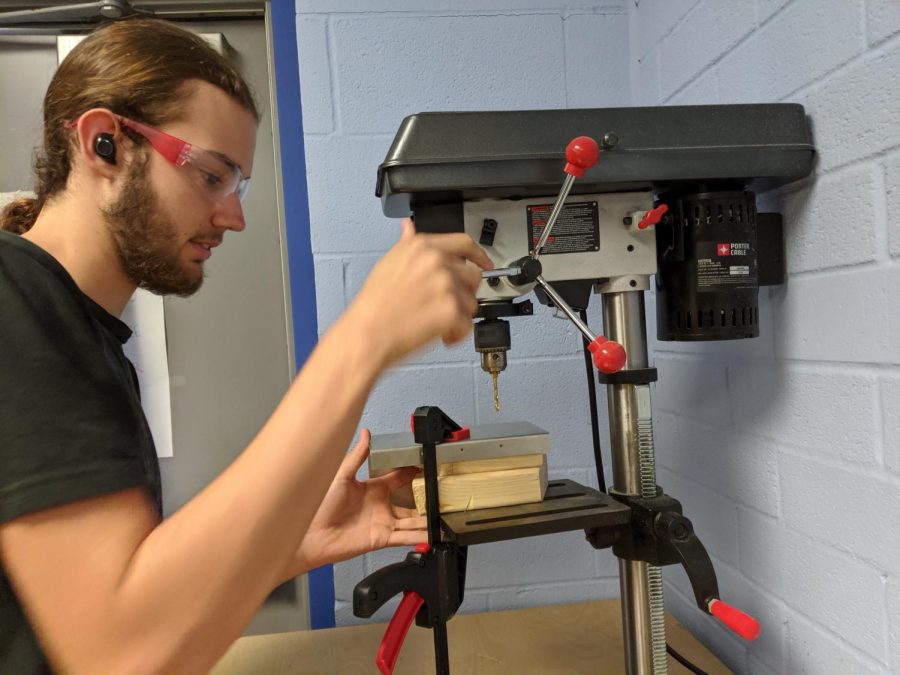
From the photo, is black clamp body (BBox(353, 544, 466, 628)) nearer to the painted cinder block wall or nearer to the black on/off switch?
the black on/off switch

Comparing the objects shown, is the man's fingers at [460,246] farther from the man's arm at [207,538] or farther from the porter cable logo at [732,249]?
the porter cable logo at [732,249]

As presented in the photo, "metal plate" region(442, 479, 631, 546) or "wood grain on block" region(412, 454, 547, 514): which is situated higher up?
"wood grain on block" region(412, 454, 547, 514)

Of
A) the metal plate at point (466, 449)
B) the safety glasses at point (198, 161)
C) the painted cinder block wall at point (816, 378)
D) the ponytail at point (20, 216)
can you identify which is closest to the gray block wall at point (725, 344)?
the painted cinder block wall at point (816, 378)

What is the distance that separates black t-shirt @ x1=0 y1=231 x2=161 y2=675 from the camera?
54 centimetres

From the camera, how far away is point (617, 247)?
29.9 inches

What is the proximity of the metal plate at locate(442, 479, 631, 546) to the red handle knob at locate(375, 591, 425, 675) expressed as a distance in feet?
0.25

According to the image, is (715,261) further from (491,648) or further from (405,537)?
(491,648)

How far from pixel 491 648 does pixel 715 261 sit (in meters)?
0.74

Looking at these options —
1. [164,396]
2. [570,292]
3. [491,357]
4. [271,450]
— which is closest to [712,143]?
[570,292]

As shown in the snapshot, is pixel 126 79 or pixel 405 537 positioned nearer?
pixel 126 79

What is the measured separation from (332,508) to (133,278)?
1.45 feet

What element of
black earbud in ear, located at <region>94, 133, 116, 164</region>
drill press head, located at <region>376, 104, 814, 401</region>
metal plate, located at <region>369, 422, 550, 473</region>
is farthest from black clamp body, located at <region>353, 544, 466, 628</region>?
black earbud in ear, located at <region>94, 133, 116, 164</region>

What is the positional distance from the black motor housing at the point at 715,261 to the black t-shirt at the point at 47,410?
661 millimetres

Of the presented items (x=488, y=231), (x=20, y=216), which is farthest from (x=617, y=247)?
(x=20, y=216)
